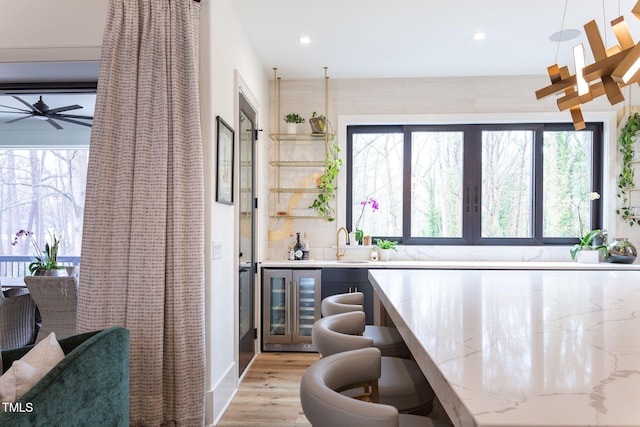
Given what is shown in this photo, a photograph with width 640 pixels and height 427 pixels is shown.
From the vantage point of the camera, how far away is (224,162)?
2584 mm

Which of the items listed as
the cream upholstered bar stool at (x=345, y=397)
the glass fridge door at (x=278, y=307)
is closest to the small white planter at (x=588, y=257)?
the glass fridge door at (x=278, y=307)

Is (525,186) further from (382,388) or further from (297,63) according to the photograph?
(382,388)

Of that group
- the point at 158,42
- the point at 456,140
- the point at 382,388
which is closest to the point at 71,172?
the point at 158,42

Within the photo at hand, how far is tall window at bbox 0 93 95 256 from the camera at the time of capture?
545cm

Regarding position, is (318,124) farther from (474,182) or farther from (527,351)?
(527,351)

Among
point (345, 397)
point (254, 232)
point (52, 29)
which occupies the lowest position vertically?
point (345, 397)

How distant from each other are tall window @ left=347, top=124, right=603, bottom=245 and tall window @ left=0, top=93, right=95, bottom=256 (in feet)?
13.3

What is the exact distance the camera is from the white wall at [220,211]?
7.56 ft

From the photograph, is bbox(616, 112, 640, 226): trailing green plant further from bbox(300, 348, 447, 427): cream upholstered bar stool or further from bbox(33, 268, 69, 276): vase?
bbox(33, 268, 69, 276): vase

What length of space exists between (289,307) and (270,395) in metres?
1.02

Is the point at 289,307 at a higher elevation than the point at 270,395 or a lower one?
higher

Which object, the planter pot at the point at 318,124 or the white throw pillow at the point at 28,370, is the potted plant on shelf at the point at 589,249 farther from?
the white throw pillow at the point at 28,370

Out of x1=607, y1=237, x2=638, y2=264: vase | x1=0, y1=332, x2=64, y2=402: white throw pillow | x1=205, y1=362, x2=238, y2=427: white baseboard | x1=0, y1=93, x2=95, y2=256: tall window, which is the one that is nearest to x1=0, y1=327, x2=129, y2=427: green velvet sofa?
x1=0, y1=332, x2=64, y2=402: white throw pillow

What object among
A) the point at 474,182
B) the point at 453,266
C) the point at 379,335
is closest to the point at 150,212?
the point at 379,335
